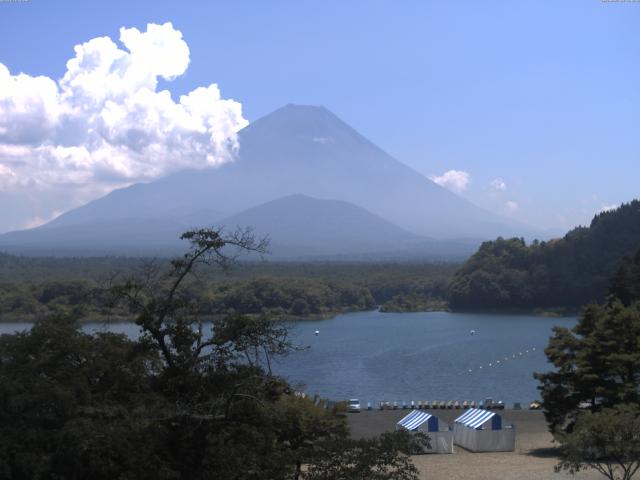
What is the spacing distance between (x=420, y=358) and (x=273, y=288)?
61.8 feet

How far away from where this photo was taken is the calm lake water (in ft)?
92.5

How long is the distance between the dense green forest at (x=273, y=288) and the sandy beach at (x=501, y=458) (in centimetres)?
1691

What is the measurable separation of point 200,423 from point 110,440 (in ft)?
2.39

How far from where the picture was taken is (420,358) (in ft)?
119

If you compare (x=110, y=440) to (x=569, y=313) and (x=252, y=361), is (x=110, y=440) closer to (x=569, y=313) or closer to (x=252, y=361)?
(x=252, y=361)

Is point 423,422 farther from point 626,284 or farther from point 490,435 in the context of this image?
point 626,284

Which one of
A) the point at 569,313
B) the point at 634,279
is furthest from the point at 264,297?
the point at 634,279

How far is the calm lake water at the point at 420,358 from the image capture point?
92.5 feet

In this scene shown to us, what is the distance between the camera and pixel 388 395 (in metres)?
27.3

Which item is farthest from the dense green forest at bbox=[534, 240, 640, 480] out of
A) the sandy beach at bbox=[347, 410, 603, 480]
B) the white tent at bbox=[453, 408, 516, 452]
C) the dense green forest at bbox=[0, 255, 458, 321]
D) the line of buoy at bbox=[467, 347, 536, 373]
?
the dense green forest at bbox=[0, 255, 458, 321]

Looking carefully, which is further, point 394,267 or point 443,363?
point 394,267

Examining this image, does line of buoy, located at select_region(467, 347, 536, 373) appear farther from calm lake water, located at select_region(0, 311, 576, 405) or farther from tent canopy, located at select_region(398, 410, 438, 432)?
tent canopy, located at select_region(398, 410, 438, 432)

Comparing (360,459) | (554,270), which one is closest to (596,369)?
(360,459)

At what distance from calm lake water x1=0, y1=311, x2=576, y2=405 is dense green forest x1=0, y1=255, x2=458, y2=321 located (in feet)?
7.70
